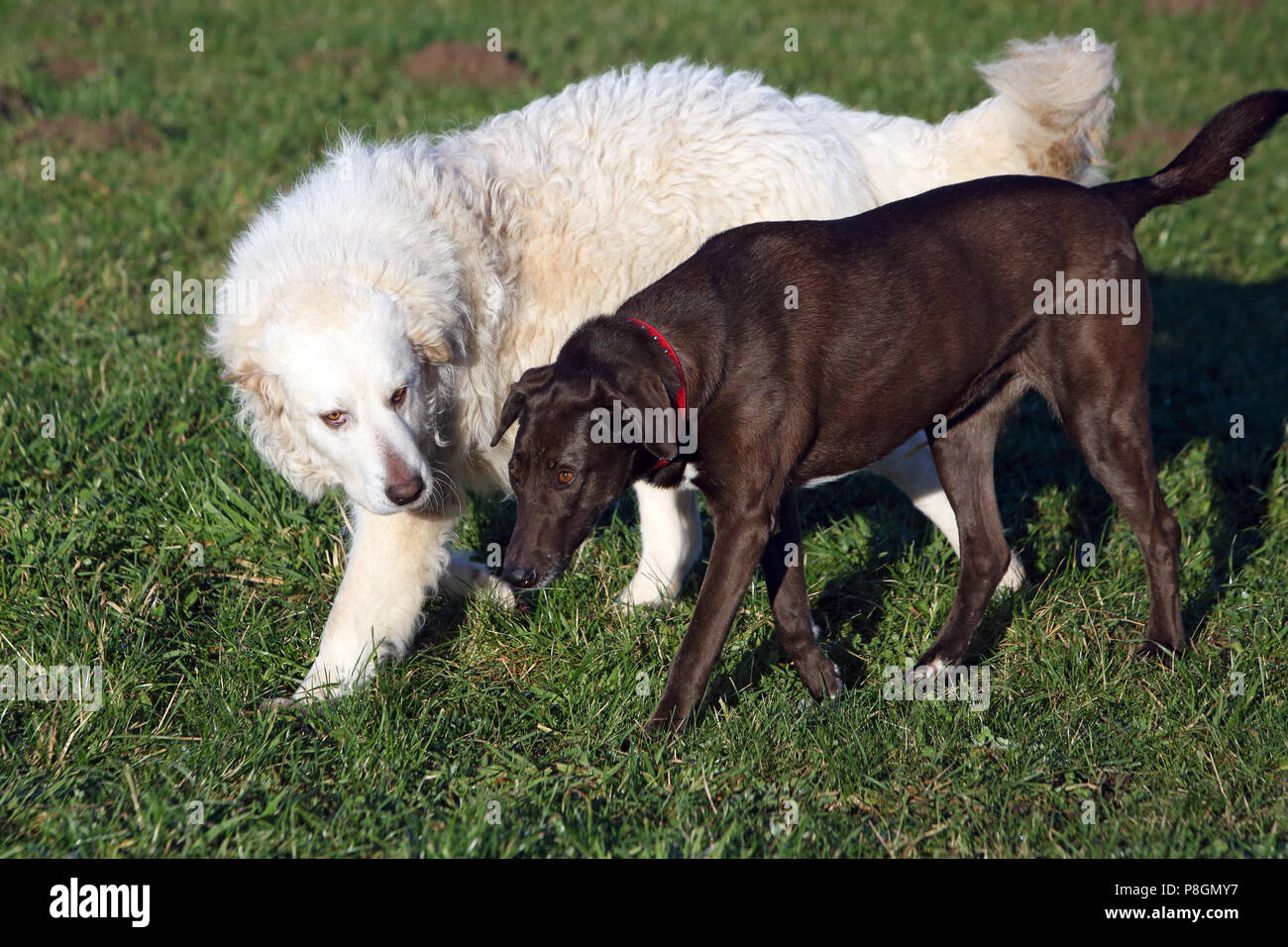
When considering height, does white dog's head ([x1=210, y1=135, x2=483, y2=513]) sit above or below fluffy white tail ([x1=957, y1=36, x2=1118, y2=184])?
below

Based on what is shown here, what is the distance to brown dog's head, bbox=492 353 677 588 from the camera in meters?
3.60

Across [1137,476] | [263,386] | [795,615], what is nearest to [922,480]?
[1137,476]

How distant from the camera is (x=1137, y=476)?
436 centimetres

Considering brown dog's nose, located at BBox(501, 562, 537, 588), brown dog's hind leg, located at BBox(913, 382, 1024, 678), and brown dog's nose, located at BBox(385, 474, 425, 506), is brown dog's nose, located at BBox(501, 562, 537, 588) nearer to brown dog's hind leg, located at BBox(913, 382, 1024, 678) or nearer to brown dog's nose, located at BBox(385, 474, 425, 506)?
brown dog's nose, located at BBox(385, 474, 425, 506)

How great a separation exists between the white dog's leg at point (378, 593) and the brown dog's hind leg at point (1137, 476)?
7.51ft

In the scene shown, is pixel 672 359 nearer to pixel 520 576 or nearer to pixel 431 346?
pixel 520 576

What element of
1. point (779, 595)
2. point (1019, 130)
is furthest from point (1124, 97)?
point (779, 595)

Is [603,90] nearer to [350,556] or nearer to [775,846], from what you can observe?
[350,556]

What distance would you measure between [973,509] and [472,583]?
6.41 ft

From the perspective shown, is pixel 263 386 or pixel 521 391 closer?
pixel 521 391

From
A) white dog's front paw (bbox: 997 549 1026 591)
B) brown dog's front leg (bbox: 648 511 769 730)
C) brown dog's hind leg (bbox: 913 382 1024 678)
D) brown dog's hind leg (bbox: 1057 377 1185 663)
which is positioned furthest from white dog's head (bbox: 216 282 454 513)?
white dog's front paw (bbox: 997 549 1026 591)

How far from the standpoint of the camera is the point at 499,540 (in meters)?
5.50

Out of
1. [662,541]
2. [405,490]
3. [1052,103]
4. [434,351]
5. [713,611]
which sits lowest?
[713,611]

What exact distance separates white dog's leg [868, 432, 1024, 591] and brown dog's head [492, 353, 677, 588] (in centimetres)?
168
